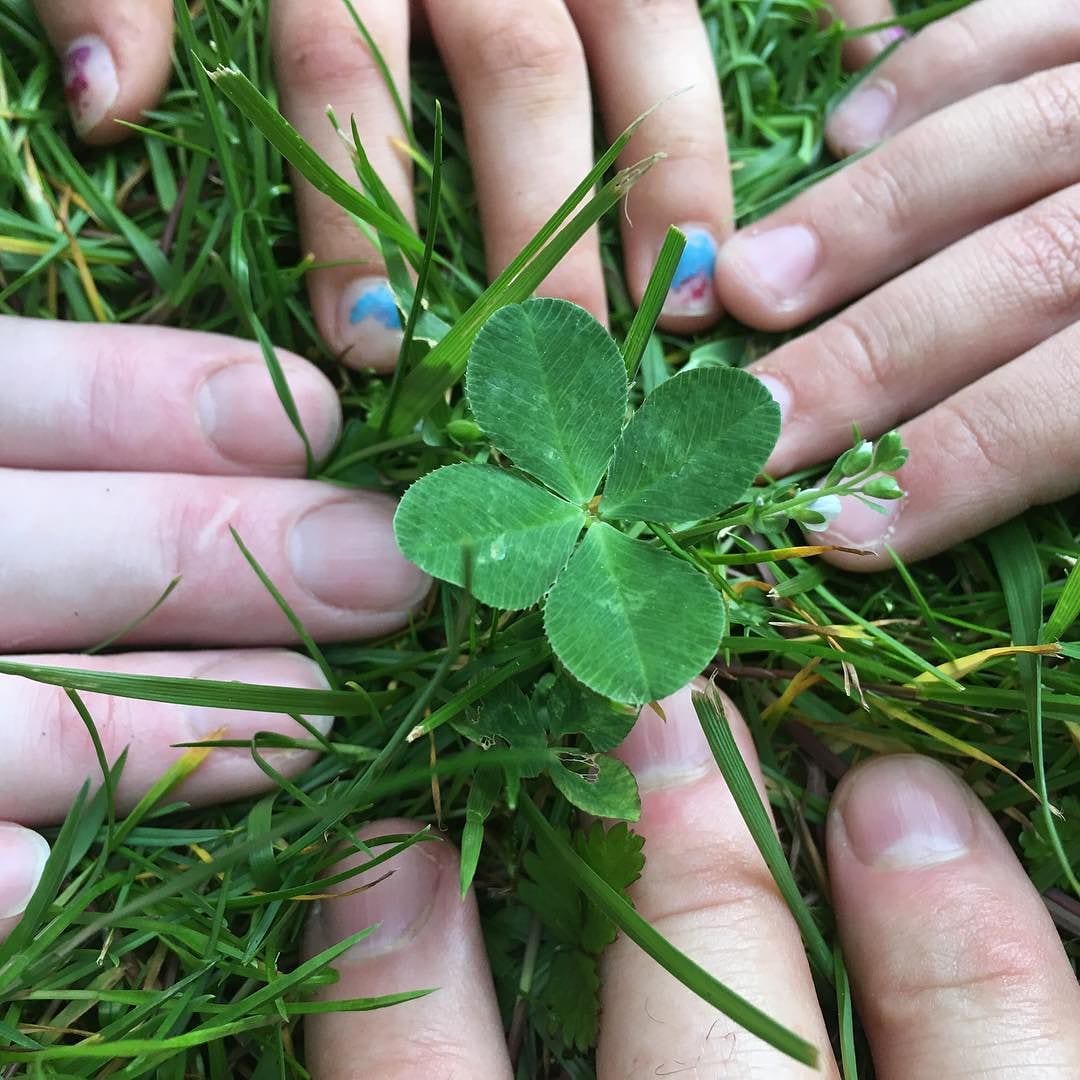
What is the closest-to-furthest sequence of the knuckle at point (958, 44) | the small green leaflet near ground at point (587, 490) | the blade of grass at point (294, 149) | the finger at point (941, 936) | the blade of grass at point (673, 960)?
the blade of grass at point (673, 960)
the small green leaflet near ground at point (587, 490)
the blade of grass at point (294, 149)
the finger at point (941, 936)
the knuckle at point (958, 44)

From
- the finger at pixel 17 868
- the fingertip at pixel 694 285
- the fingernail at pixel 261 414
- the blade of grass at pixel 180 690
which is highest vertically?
the fingertip at pixel 694 285

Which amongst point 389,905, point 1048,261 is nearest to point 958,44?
point 1048,261

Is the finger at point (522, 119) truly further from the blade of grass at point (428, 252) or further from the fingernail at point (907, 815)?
the fingernail at point (907, 815)

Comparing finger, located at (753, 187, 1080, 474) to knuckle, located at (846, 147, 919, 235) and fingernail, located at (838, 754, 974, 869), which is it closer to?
knuckle, located at (846, 147, 919, 235)

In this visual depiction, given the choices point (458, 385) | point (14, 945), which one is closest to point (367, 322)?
point (458, 385)

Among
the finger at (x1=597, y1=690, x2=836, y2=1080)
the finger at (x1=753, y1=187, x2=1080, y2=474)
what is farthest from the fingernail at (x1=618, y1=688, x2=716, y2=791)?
the finger at (x1=753, y1=187, x2=1080, y2=474)

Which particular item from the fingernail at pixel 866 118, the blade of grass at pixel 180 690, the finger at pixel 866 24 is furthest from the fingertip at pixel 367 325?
the finger at pixel 866 24
